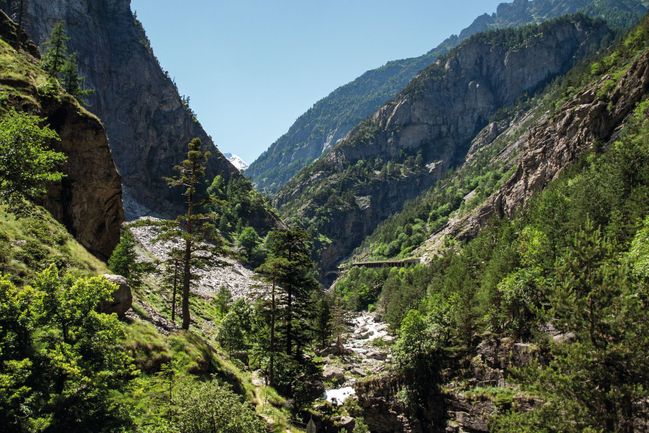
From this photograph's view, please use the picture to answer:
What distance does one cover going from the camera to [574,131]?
93.3 meters

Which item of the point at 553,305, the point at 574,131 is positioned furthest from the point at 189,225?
the point at 574,131

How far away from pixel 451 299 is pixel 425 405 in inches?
895

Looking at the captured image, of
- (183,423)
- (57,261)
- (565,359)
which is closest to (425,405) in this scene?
(565,359)

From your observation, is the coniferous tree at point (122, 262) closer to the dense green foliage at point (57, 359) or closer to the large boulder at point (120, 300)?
the large boulder at point (120, 300)

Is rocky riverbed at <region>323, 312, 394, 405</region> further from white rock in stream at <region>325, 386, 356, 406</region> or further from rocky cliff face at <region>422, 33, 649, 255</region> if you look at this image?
rocky cliff face at <region>422, 33, 649, 255</region>

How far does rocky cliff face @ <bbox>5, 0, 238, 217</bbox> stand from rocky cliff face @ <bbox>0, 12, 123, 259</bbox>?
106 metres

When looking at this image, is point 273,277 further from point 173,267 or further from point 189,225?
point 173,267

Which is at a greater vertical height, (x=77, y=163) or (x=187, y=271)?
(x=77, y=163)

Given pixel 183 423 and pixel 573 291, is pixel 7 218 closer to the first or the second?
pixel 183 423

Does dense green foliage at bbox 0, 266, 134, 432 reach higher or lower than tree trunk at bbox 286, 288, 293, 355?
higher

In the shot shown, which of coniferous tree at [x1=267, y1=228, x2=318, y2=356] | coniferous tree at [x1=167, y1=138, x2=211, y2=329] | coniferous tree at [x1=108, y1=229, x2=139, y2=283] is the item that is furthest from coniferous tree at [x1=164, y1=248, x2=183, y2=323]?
coniferous tree at [x1=267, y1=228, x2=318, y2=356]

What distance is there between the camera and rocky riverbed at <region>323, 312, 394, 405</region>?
55569 millimetres

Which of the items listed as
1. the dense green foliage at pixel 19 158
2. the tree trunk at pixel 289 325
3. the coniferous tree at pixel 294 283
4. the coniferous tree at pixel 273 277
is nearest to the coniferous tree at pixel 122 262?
the coniferous tree at pixel 273 277

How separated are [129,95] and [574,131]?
152 metres
